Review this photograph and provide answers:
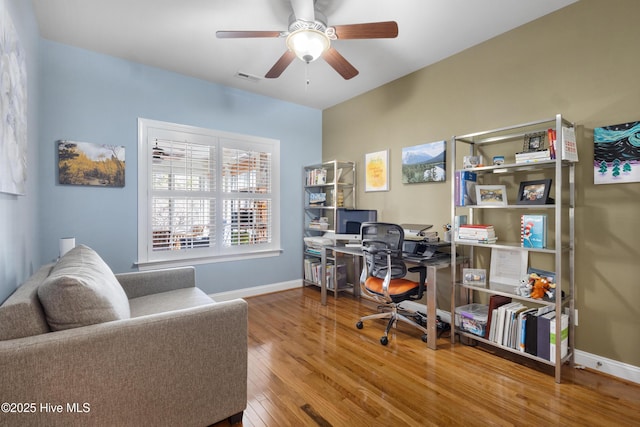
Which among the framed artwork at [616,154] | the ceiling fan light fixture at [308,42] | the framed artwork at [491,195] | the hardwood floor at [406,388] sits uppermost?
the ceiling fan light fixture at [308,42]

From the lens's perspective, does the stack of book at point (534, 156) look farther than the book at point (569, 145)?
Yes

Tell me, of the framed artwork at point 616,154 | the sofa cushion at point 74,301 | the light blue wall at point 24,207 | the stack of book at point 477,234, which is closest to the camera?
the sofa cushion at point 74,301

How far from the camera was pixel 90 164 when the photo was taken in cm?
304

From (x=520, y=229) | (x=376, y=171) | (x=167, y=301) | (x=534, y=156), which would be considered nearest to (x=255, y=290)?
(x=167, y=301)

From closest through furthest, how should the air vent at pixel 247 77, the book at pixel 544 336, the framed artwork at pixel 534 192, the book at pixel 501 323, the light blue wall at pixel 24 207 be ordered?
the light blue wall at pixel 24 207 < the book at pixel 544 336 < the framed artwork at pixel 534 192 < the book at pixel 501 323 < the air vent at pixel 247 77

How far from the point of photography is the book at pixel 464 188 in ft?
8.80

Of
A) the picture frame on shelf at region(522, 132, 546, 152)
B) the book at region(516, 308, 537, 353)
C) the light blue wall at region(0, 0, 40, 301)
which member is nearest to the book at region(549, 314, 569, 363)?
the book at region(516, 308, 537, 353)

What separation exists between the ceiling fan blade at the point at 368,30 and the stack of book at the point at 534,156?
1.34 m

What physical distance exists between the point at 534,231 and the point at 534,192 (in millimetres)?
318

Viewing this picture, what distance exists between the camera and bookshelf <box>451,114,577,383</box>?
2186 millimetres

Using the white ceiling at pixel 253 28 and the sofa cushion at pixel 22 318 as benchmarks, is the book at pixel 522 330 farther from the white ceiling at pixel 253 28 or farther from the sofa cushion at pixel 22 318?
the sofa cushion at pixel 22 318

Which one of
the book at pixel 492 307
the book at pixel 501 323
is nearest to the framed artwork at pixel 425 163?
the book at pixel 492 307

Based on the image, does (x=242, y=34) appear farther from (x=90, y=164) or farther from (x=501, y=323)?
(x=501, y=323)

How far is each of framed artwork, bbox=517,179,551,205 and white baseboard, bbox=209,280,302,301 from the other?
10.3ft
